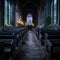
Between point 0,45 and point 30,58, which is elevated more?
point 0,45

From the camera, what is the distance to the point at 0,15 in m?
15.5

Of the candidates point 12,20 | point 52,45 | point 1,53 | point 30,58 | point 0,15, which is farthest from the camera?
point 12,20

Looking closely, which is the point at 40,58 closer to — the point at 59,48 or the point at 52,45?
the point at 59,48

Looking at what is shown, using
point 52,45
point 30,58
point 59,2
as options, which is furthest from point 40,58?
point 59,2

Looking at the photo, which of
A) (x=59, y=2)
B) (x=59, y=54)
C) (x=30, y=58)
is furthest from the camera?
(x=59, y=2)

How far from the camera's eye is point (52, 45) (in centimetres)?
470

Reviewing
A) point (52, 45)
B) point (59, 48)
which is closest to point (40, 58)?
point (59, 48)

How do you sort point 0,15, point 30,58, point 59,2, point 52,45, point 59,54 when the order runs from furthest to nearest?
1. point 59,2
2. point 0,15
3. point 30,58
4. point 59,54
5. point 52,45

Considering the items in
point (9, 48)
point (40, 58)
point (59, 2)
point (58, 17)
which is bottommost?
point (40, 58)

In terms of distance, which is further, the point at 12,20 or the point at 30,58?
the point at 12,20

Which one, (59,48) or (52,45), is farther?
(59,48)

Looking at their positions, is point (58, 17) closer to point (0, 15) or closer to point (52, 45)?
point (0, 15)

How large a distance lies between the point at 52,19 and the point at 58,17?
3.77 m

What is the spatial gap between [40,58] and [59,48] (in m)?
1.30
